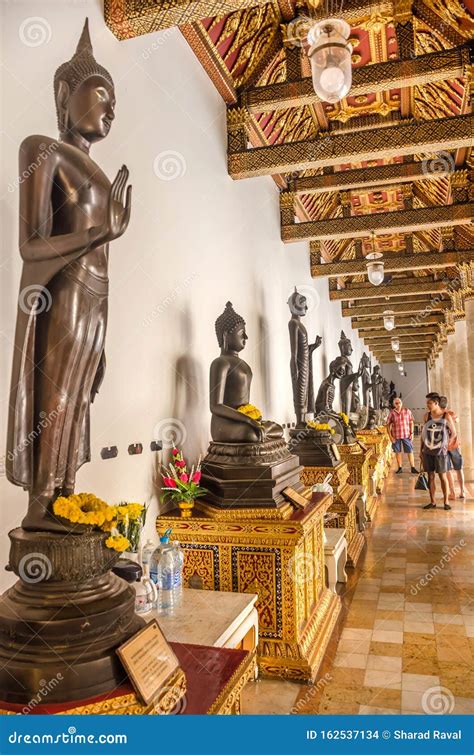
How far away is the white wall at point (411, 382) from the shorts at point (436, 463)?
27.2 meters

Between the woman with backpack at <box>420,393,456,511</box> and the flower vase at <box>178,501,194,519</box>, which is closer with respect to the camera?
the flower vase at <box>178,501,194,519</box>

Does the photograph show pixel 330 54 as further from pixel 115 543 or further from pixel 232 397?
pixel 115 543

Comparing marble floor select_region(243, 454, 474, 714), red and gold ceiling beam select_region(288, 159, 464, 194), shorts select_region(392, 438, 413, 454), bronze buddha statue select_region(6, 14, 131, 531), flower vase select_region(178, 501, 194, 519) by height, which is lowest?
marble floor select_region(243, 454, 474, 714)

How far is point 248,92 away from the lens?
4.99 metres

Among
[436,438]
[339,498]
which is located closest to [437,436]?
[436,438]

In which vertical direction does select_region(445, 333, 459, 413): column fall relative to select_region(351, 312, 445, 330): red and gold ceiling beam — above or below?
below

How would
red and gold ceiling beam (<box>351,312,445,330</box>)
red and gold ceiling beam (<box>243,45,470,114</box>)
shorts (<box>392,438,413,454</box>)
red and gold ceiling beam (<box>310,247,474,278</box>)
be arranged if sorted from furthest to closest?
1. red and gold ceiling beam (<box>351,312,445,330</box>)
2. shorts (<box>392,438,413,454</box>)
3. red and gold ceiling beam (<box>310,247,474,278</box>)
4. red and gold ceiling beam (<box>243,45,470,114</box>)

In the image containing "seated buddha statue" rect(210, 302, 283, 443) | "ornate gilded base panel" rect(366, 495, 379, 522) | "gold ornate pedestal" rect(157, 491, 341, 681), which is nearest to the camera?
"gold ornate pedestal" rect(157, 491, 341, 681)

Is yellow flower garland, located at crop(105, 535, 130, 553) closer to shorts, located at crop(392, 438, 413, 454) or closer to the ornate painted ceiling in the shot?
the ornate painted ceiling

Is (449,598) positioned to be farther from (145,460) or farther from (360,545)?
(145,460)

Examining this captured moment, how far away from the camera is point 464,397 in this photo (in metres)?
14.0

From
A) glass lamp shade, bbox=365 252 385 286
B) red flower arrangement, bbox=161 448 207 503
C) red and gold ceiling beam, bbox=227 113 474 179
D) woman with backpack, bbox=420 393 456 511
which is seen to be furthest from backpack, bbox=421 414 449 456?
red flower arrangement, bbox=161 448 207 503

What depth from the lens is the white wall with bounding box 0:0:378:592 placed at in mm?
2213

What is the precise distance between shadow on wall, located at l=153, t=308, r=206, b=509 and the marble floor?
1437mm
